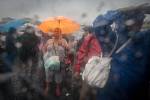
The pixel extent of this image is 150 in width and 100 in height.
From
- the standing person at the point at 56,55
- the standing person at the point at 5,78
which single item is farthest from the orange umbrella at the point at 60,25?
the standing person at the point at 5,78

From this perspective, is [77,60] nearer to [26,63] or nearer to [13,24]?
[26,63]

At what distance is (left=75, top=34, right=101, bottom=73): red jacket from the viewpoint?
2119 mm

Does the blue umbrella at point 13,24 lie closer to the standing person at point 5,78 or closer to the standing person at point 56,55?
the standing person at point 5,78

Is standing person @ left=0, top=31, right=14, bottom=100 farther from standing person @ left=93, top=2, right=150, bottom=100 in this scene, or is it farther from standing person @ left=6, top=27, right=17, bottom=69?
standing person @ left=93, top=2, right=150, bottom=100

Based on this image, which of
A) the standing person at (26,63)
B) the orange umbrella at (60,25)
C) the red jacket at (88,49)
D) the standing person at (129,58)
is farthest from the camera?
the standing person at (26,63)

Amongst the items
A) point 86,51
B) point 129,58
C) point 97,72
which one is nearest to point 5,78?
point 86,51

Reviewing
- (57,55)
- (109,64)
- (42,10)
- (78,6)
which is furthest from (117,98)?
(42,10)

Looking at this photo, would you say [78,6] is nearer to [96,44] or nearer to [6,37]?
[96,44]

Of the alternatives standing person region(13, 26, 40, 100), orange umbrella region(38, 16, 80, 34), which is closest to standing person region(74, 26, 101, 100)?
orange umbrella region(38, 16, 80, 34)

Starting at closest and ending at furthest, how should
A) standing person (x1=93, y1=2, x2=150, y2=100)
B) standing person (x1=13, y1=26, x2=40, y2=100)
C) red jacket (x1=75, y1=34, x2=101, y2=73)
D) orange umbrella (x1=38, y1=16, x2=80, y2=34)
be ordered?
standing person (x1=93, y1=2, x2=150, y2=100) < red jacket (x1=75, y1=34, x2=101, y2=73) < orange umbrella (x1=38, y1=16, x2=80, y2=34) < standing person (x1=13, y1=26, x2=40, y2=100)

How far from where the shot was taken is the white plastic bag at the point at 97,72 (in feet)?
6.42

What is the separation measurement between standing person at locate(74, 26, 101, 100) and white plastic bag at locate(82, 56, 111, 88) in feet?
0.36

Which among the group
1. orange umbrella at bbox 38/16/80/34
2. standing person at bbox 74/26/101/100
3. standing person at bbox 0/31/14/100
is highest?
orange umbrella at bbox 38/16/80/34

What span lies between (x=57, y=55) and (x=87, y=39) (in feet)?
0.93
